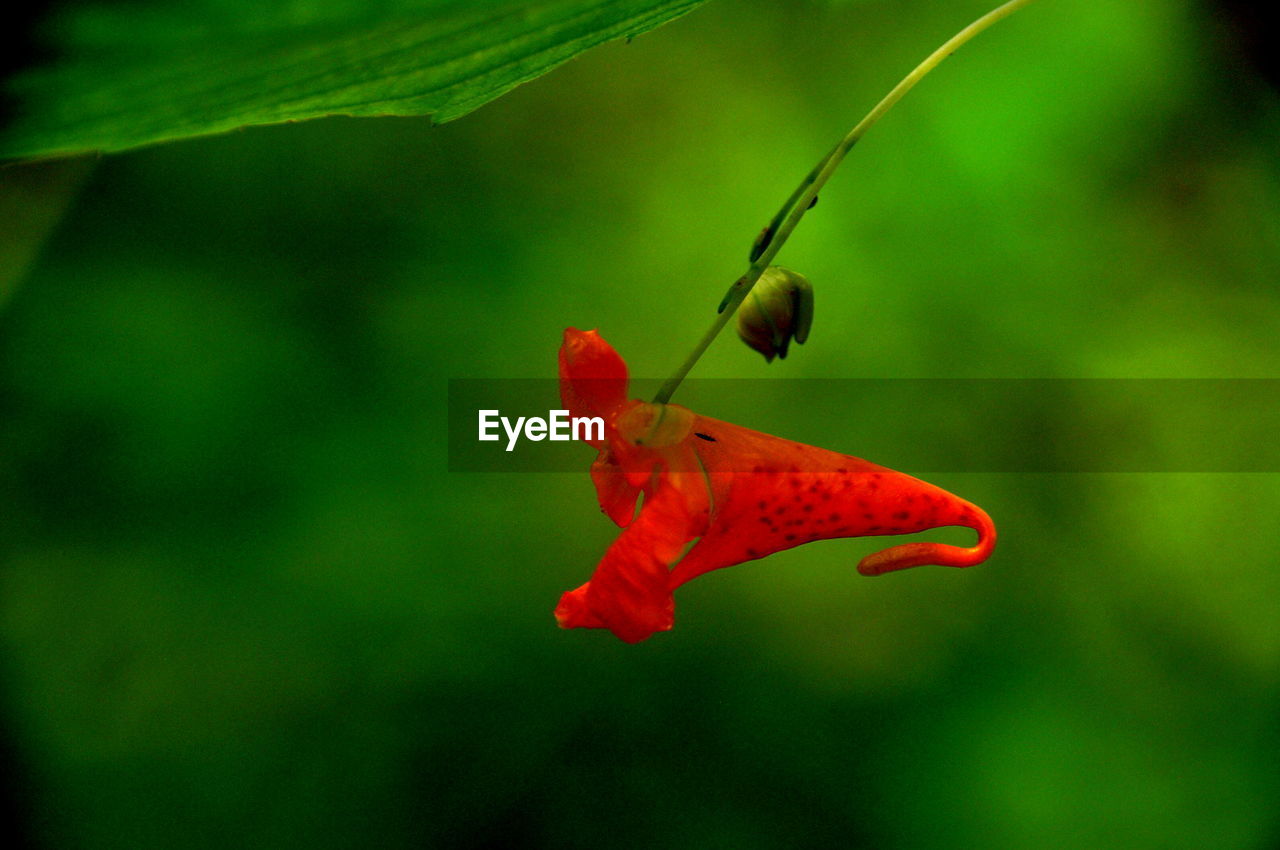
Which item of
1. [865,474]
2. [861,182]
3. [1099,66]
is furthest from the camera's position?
[1099,66]

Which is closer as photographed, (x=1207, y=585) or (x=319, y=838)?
(x=1207, y=585)

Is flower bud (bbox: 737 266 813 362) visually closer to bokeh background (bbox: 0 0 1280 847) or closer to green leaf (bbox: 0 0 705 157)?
green leaf (bbox: 0 0 705 157)

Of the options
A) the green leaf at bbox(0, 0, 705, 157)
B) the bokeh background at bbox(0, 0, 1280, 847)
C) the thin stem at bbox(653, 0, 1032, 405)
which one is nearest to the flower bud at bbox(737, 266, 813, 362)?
the thin stem at bbox(653, 0, 1032, 405)

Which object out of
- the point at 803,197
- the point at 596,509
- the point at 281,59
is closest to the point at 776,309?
the point at 803,197

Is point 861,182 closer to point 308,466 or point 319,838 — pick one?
point 308,466

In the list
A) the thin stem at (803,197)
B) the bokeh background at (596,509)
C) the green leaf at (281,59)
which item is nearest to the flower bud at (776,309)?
the thin stem at (803,197)

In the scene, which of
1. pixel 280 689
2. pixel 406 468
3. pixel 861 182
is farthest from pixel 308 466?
pixel 861 182
